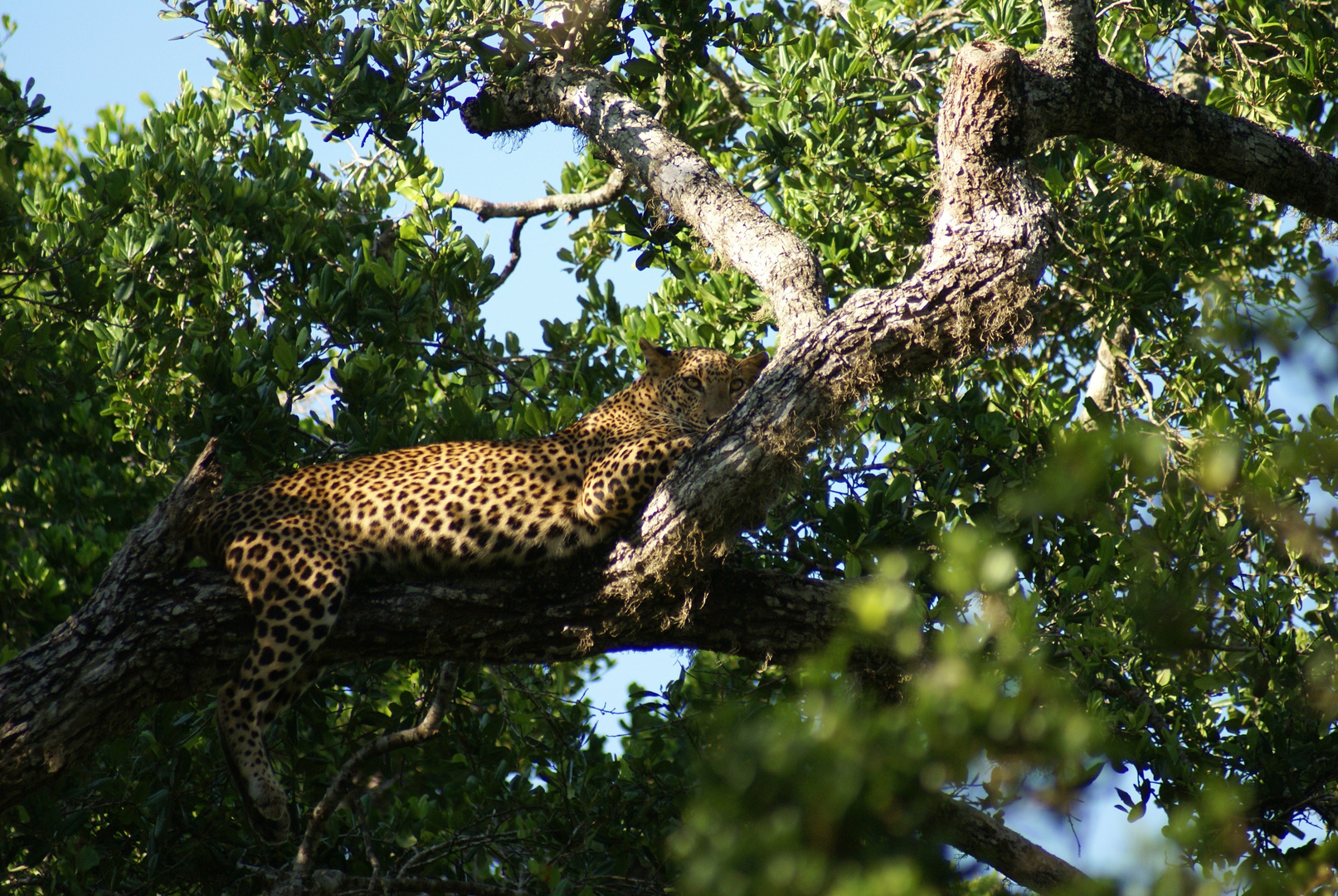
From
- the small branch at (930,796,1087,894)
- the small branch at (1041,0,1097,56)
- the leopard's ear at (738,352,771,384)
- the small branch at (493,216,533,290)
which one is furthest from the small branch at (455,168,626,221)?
the small branch at (930,796,1087,894)

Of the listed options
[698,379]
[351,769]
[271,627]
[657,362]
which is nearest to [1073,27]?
[698,379]

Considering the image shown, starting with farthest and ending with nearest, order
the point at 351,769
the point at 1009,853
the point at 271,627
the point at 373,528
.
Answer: the point at 351,769 → the point at 1009,853 → the point at 373,528 → the point at 271,627

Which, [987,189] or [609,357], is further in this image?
[609,357]

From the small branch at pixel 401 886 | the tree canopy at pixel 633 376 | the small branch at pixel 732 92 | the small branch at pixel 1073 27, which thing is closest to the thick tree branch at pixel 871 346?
the tree canopy at pixel 633 376

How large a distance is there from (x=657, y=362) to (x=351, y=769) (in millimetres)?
2572

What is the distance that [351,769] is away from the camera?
5.17 meters

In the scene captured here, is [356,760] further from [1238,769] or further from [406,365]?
[1238,769]

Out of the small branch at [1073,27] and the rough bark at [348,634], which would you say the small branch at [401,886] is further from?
the small branch at [1073,27]

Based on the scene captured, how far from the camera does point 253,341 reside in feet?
18.2

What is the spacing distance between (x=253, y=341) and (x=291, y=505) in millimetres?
1129

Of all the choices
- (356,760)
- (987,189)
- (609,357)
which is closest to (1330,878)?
(987,189)

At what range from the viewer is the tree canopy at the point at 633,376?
14.5ft

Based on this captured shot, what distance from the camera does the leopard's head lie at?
591 cm

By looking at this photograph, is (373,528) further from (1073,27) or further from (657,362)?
(1073,27)
